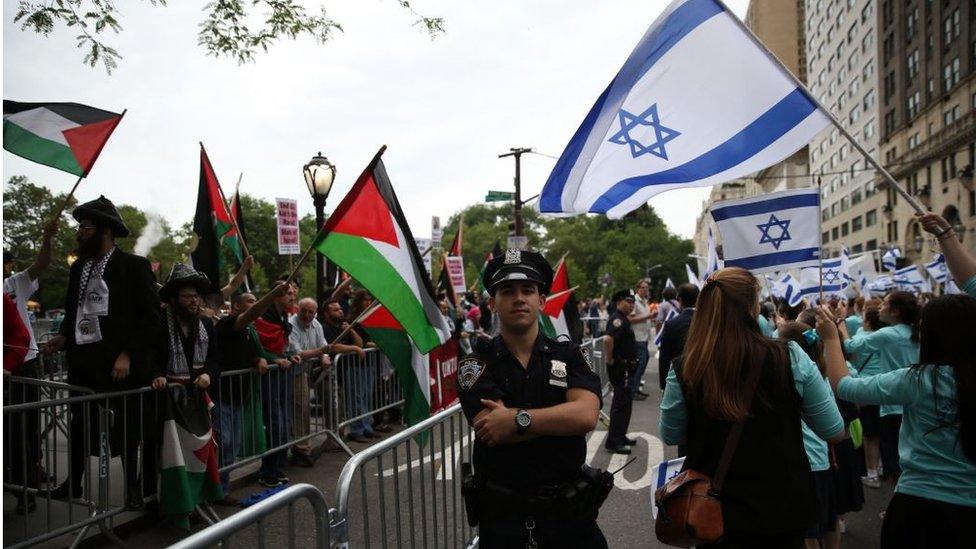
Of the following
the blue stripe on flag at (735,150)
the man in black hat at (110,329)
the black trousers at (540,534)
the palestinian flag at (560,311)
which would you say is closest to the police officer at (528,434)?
the black trousers at (540,534)

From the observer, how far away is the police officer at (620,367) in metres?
7.63

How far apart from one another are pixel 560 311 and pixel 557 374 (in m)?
6.77

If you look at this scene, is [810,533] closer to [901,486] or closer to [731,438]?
[901,486]

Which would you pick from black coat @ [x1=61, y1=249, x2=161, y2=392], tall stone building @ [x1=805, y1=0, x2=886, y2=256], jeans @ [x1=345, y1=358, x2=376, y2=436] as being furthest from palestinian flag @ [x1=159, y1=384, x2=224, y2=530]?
tall stone building @ [x1=805, y1=0, x2=886, y2=256]

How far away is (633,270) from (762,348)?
71833 mm

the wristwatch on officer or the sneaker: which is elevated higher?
the wristwatch on officer

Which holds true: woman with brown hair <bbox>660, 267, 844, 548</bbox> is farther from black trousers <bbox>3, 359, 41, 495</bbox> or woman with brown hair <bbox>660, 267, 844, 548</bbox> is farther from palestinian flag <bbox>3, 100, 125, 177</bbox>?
palestinian flag <bbox>3, 100, 125, 177</bbox>

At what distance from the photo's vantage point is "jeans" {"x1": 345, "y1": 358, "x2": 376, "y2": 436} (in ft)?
25.9

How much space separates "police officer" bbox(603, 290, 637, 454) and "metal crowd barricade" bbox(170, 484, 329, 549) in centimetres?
546

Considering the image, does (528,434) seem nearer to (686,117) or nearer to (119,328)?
(686,117)

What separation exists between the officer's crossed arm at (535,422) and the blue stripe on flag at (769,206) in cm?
327

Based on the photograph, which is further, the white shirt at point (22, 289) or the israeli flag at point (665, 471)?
the white shirt at point (22, 289)

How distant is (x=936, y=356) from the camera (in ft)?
9.46

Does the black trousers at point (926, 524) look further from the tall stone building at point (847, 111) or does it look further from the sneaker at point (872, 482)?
the tall stone building at point (847, 111)
